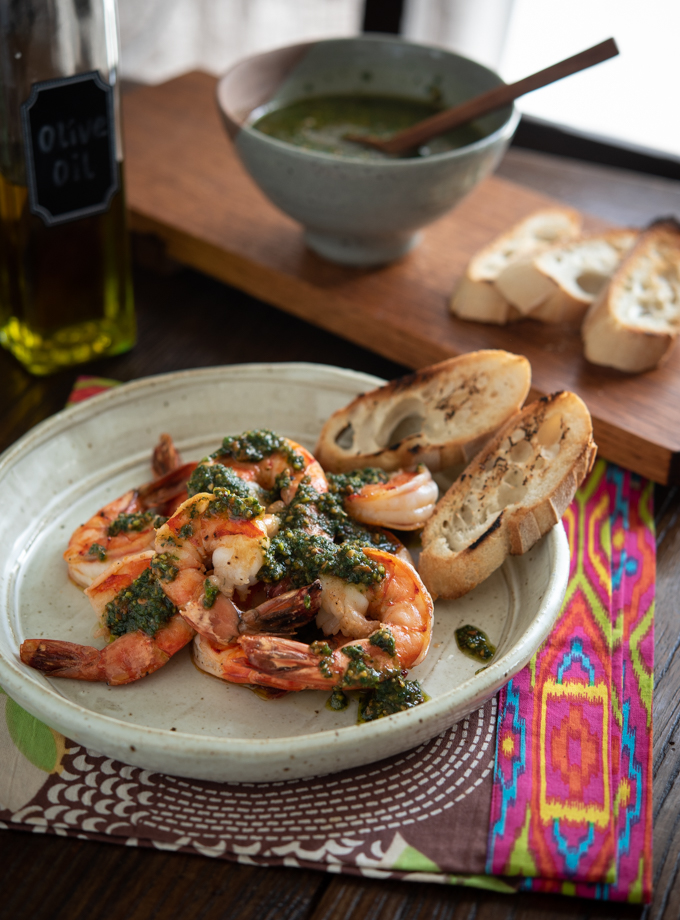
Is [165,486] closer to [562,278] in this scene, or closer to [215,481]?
[215,481]

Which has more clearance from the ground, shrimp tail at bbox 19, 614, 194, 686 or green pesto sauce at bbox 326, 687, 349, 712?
shrimp tail at bbox 19, 614, 194, 686

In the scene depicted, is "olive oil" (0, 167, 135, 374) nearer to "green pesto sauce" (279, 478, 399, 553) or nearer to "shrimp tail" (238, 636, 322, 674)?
"green pesto sauce" (279, 478, 399, 553)

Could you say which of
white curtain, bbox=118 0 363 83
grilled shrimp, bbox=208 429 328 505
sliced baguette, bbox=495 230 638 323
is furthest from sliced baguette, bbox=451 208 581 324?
white curtain, bbox=118 0 363 83

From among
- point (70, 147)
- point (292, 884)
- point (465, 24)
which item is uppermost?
point (70, 147)

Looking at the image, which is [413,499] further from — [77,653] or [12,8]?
[12,8]

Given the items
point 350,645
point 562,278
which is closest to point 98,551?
point 350,645

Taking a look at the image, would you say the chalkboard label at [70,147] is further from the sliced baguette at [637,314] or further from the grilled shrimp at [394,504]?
the sliced baguette at [637,314]
